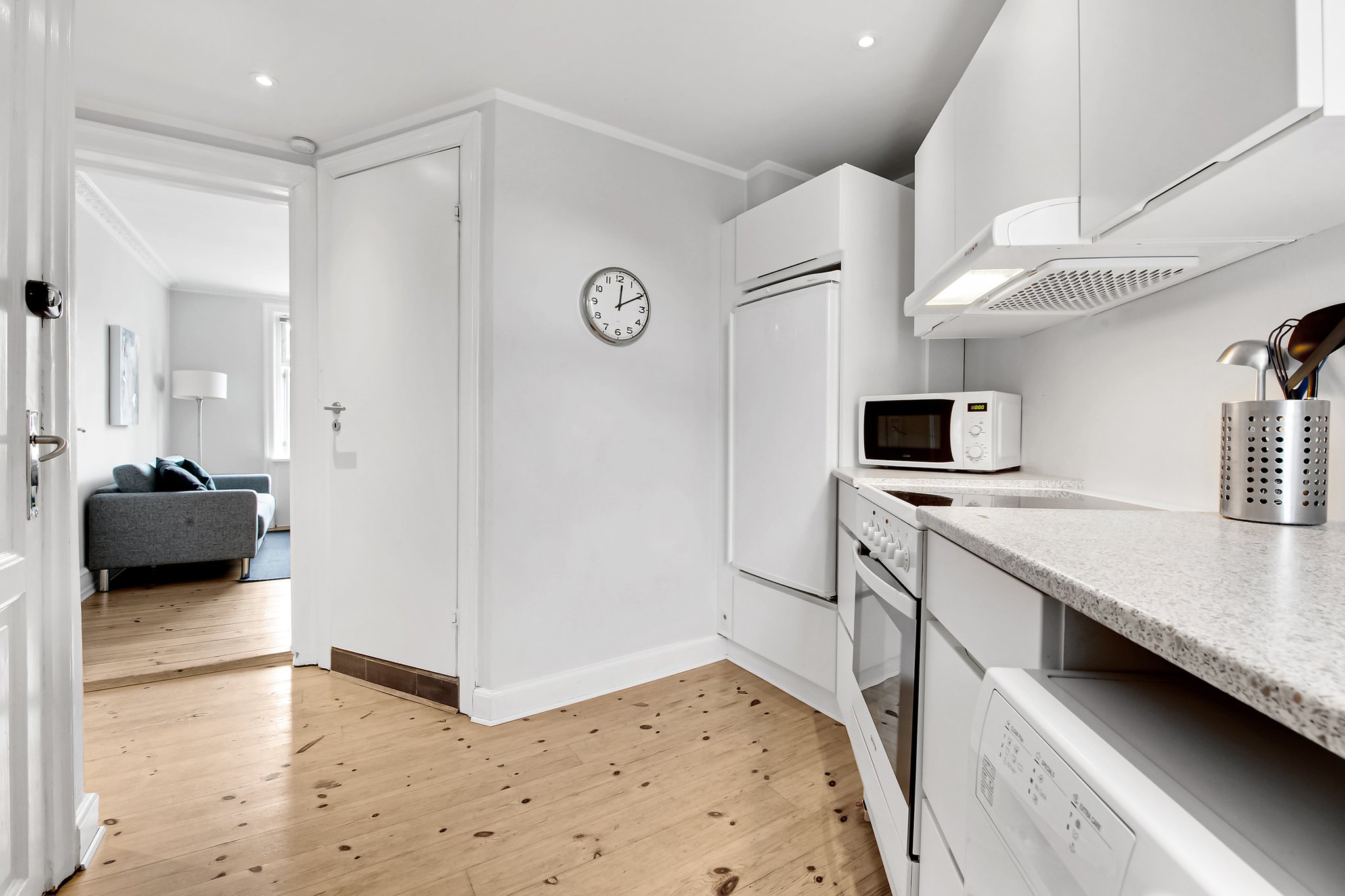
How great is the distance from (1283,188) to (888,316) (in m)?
1.46

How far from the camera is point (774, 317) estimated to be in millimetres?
2438

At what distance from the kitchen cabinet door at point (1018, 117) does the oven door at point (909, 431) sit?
63 centimetres

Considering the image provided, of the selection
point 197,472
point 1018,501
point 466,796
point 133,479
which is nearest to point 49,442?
point 466,796

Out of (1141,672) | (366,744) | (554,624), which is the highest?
(1141,672)

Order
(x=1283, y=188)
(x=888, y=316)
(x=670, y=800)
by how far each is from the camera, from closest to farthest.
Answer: (x=1283, y=188), (x=670, y=800), (x=888, y=316)

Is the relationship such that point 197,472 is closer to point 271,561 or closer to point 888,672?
point 271,561

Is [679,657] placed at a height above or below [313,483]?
below

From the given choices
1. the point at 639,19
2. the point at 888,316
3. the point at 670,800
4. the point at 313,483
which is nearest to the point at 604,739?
the point at 670,800

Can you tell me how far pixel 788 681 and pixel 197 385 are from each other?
5875 mm

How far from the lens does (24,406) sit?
1228mm

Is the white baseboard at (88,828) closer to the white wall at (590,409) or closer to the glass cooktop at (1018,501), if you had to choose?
the white wall at (590,409)

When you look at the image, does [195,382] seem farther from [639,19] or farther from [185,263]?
[639,19]

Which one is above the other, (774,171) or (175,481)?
(774,171)

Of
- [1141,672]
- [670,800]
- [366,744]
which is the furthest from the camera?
[366,744]
